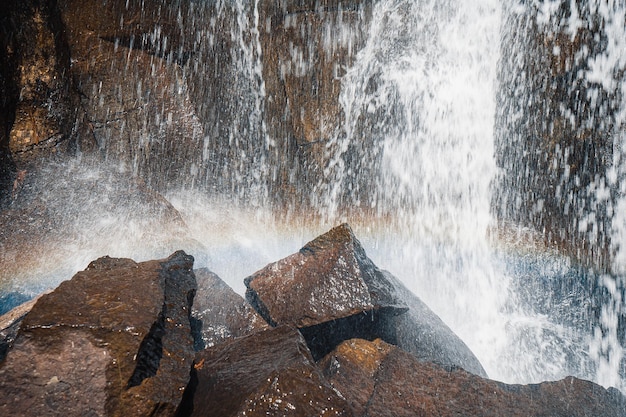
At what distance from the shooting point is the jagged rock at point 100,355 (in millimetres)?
1974

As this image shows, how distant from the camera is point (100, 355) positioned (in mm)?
2104

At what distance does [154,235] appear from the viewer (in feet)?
18.9

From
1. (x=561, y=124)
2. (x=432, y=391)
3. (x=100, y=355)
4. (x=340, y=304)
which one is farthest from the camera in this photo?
(x=561, y=124)

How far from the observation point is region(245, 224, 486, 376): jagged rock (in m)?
3.26

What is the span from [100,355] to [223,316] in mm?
1446

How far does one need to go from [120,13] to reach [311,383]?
709cm

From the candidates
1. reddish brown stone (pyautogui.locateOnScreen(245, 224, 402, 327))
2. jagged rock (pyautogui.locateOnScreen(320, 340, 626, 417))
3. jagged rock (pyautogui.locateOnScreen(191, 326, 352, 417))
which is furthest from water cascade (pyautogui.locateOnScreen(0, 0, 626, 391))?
jagged rock (pyautogui.locateOnScreen(191, 326, 352, 417))

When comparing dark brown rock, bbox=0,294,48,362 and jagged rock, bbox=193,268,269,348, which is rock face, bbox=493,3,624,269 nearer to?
jagged rock, bbox=193,268,269,348

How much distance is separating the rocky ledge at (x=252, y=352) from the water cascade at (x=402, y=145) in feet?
8.23

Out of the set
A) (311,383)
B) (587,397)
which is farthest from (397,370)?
(587,397)

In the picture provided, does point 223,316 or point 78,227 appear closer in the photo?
point 223,316

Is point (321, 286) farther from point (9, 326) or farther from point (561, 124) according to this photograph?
point (561, 124)

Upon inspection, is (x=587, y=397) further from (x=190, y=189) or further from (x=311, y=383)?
(x=190, y=189)

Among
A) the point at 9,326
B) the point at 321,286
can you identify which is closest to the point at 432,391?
the point at 321,286
